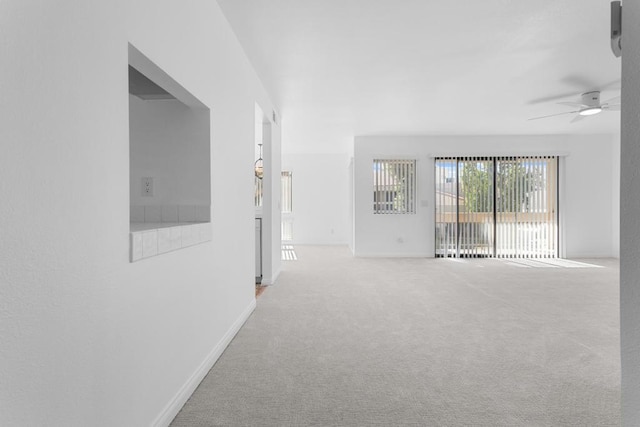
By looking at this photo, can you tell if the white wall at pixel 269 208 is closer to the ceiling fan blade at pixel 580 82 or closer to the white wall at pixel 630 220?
the ceiling fan blade at pixel 580 82

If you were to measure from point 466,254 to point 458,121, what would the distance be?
2742 millimetres

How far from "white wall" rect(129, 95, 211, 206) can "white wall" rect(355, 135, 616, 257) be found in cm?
569

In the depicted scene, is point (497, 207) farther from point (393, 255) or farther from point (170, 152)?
point (170, 152)

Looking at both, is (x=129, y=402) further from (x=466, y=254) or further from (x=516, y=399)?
(x=466, y=254)

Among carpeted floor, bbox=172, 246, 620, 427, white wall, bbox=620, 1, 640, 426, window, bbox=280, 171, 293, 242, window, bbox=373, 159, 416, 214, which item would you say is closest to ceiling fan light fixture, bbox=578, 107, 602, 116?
carpeted floor, bbox=172, 246, 620, 427

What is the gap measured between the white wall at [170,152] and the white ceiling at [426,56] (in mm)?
852

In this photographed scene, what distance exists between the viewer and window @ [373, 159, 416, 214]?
8055 millimetres

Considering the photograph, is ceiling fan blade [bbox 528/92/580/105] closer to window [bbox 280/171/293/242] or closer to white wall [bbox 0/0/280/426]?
white wall [bbox 0/0/280/426]

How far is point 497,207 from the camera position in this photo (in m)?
7.90

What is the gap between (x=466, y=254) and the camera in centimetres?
796

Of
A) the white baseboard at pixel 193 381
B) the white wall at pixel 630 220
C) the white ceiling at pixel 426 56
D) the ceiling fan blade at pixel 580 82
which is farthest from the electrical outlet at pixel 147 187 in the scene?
the ceiling fan blade at pixel 580 82

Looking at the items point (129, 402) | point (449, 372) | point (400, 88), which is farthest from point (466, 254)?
point (129, 402)

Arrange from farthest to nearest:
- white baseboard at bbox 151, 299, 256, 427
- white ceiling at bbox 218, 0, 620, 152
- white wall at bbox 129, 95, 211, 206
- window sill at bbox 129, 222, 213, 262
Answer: white ceiling at bbox 218, 0, 620, 152 < white wall at bbox 129, 95, 211, 206 < white baseboard at bbox 151, 299, 256, 427 < window sill at bbox 129, 222, 213, 262

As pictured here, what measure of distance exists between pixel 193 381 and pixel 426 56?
3.26 metres
